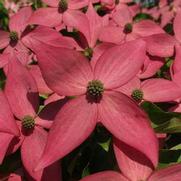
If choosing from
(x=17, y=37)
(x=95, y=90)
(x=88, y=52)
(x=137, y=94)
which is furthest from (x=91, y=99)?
(x=17, y=37)

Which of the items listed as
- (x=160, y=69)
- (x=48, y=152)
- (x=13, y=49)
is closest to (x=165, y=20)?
(x=160, y=69)

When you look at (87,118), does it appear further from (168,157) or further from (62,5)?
(62,5)

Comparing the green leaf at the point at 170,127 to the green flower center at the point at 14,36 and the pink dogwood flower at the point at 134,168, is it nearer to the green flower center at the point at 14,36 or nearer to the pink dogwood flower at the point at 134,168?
the pink dogwood flower at the point at 134,168

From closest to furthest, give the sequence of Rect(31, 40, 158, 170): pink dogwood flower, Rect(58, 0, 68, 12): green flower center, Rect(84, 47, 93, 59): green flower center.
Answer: Rect(31, 40, 158, 170): pink dogwood flower, Rect(84, 47, 93, 59): green flower center, Rect(58, 0, 68, 12): green flower center

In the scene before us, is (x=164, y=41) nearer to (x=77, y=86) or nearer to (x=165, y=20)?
(x=77, y=86)

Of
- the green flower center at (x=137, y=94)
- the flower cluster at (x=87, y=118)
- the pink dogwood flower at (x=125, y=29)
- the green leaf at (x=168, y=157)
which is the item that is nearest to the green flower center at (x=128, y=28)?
the pink dogwood flower at (x=125, y=29)

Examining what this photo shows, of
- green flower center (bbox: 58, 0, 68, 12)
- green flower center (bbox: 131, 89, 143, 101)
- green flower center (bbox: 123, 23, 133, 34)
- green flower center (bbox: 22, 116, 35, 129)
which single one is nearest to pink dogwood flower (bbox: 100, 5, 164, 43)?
green flower center (bbox: 123, 23, 133, 34)

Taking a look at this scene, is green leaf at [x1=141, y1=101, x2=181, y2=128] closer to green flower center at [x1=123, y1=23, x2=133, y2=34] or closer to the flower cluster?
the flower cluster
